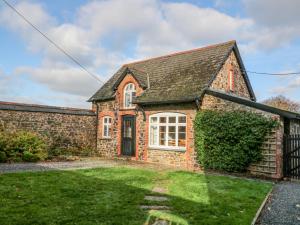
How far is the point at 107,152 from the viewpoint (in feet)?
67.1

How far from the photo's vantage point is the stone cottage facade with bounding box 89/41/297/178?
1493cm

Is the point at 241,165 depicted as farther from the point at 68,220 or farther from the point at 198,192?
the point at 68,220

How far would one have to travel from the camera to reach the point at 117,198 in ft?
25.9

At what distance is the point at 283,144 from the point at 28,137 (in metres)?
13.4

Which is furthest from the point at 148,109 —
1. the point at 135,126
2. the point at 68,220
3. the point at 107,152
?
the point at 68,220

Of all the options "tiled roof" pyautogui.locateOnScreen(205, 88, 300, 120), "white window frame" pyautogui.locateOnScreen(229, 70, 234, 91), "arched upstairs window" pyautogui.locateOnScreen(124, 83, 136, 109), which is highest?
"white window frame" pyautogui.locateOnScreen(229, 70, 234, 91)

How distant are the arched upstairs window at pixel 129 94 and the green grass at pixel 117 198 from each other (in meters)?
7.95

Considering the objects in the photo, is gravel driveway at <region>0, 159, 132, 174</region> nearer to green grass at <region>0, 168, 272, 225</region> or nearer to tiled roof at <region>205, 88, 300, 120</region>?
green grass at <region>0, 168, 272, 225</region>

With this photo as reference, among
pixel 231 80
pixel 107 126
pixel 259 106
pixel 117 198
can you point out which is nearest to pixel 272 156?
pixel 259 106

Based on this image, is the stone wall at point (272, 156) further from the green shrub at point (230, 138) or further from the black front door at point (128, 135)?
the black front door at point (128, 135)

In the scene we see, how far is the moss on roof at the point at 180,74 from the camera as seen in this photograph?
1614cm

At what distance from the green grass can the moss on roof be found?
5721 millimetres

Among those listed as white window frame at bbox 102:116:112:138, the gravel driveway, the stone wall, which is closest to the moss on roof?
white window frame at bbox 102:116:112:138

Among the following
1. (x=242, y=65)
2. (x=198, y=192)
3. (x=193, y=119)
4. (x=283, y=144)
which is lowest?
(x=198, y=192)
